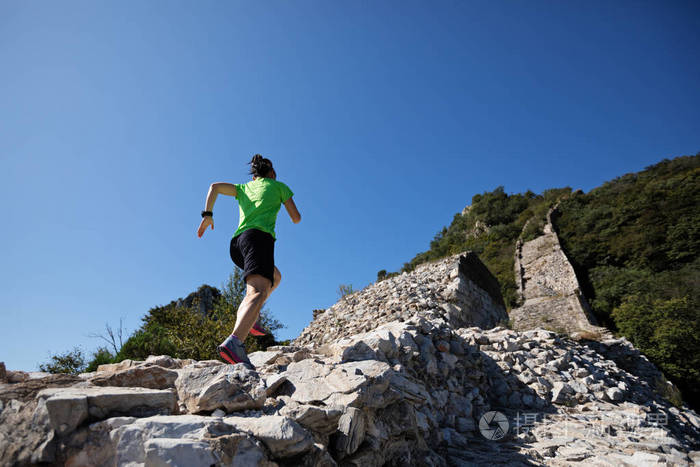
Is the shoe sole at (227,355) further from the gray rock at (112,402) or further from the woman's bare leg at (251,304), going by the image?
the gray rock at (112,402)

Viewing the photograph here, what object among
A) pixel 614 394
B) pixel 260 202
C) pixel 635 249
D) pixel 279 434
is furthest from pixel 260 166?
pixel 635 249

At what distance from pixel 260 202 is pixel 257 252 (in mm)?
502

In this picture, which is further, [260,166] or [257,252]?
[260,166]

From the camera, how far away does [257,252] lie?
2.64 metres

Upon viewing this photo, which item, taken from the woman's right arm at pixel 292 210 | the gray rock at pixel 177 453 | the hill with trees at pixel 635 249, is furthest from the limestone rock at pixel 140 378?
the hill with trees at pixel 635 249

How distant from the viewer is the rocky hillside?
3.91 feet

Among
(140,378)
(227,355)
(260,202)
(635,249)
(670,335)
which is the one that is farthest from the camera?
(635,249)

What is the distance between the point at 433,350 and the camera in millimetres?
3619

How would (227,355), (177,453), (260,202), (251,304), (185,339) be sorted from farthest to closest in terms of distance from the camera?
(185,339), (260,202), (251,304), (227,355), (177,453)

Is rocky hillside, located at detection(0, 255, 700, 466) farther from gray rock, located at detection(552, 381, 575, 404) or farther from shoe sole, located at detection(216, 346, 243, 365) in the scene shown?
shoe sole, located at detection(216, 346, 243, 365)

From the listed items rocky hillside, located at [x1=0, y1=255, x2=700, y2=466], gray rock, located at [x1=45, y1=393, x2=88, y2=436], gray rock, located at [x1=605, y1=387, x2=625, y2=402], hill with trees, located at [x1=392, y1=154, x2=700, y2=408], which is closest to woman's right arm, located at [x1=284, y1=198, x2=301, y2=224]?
rocky hillside, located at [x1=0, y1=255, x2=700, y2=466]

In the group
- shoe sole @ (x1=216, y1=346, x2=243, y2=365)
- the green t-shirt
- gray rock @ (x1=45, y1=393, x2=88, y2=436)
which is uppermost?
the green t-shirt

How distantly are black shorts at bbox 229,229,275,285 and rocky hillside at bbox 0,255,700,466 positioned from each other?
2.47 feet

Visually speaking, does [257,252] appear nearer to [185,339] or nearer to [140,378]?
[140,378]
